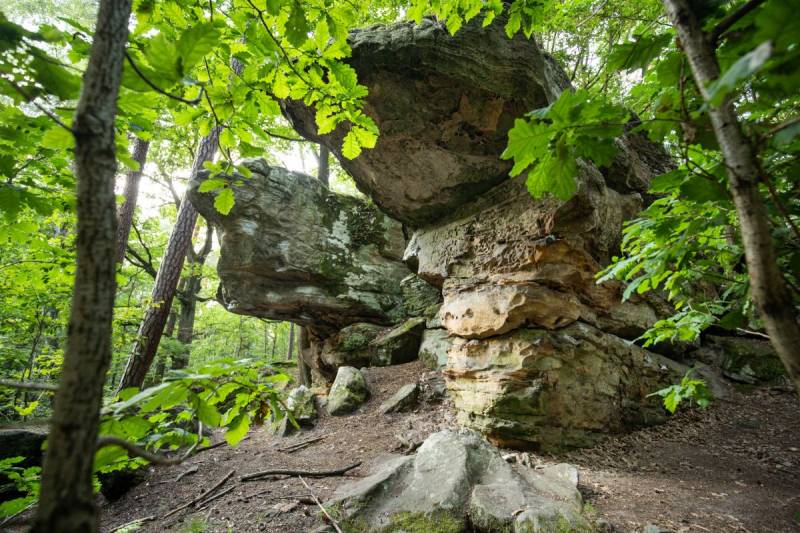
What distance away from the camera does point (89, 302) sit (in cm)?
70

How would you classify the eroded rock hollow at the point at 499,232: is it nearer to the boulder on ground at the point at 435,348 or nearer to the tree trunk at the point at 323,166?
the boulder on ground at the point at 435,348

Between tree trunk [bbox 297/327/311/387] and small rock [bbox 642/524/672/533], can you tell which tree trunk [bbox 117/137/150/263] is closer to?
tree trunk [bbox 297/327/311/387]

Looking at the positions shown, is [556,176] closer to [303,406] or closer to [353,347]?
[303,406]

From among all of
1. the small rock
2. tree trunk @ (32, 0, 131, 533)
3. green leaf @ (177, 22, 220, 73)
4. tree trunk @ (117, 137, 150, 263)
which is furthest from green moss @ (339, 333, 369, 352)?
tree trunk @ (32, 0, 131, 533)

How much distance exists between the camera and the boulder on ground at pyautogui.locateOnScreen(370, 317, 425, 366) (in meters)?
7.78

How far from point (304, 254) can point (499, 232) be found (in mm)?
4799

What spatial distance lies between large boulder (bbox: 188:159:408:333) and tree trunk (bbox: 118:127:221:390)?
0.65m

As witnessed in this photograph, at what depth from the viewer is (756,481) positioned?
3787 mm

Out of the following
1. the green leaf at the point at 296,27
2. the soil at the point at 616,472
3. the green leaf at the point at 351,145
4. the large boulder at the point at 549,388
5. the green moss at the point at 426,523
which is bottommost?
the soil at the point at 616,472

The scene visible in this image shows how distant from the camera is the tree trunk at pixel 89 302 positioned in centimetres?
59

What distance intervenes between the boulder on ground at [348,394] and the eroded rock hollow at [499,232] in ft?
5.28

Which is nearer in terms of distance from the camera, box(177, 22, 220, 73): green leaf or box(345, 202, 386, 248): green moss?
box(177, 22, 220, 73): green leaf

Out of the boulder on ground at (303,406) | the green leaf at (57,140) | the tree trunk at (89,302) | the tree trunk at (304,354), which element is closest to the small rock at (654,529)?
the tree trunk at (89,302)

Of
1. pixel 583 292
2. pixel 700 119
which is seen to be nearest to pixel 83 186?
pixel 700 119
